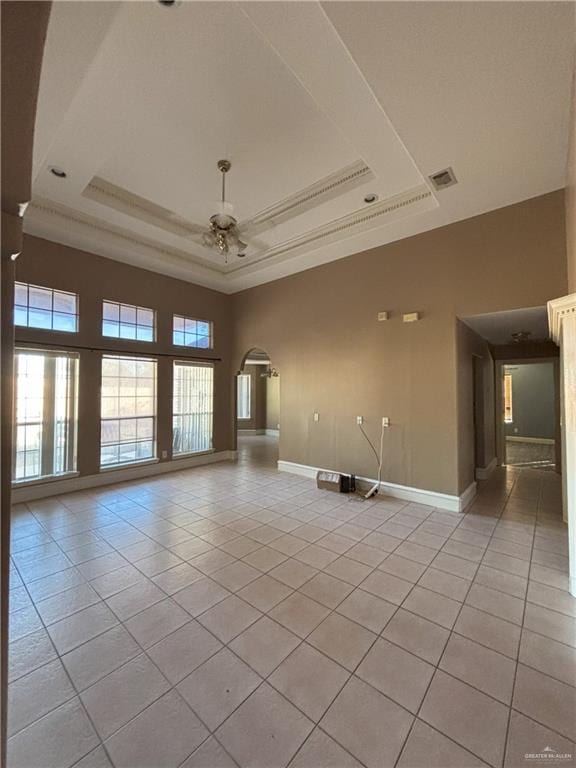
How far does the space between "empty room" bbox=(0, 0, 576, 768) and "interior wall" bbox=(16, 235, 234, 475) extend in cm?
4

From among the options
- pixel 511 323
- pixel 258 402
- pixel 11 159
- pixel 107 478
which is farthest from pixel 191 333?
pixel 11 159

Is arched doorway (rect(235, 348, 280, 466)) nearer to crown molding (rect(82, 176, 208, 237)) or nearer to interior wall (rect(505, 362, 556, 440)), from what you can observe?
crown molding (rect(82, 176, 208, 237))

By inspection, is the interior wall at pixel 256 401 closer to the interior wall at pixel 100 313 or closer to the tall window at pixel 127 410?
the interior wall at pixel 100 313

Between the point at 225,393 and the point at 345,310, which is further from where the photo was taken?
the point at 225,393

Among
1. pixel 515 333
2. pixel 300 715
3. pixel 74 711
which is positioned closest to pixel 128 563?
pixel 74 711

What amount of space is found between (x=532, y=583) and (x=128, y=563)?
324 centimetres

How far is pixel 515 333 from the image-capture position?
481 cm

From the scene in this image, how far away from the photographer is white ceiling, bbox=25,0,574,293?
5.92 feet

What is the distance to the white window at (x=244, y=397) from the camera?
1080cm

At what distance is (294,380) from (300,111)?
377cm

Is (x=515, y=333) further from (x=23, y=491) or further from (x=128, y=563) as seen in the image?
(x=23, y=491)

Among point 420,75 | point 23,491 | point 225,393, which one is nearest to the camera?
point 420,75

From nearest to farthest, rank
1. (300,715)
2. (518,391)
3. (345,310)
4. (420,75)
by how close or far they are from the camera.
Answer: (300,715), (420,75), (345,310), (518,391)

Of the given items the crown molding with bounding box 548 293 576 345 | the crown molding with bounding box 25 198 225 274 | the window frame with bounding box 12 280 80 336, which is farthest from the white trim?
the crown molding with bounding box 548 293 576 345
